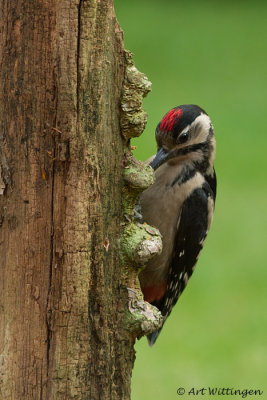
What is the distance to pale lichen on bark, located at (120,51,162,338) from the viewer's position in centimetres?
340

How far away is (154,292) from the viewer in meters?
4.80

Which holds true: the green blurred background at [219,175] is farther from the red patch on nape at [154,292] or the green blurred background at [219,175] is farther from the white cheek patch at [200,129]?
the white cheek patch at [200,129]

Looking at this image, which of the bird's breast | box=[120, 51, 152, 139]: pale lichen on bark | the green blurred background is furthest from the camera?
the green blurred background

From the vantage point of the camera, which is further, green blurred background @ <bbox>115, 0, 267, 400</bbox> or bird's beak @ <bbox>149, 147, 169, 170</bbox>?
green blurred background @ <bbox>115, 0, 267, 400</bbox>

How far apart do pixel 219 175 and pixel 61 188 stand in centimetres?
741

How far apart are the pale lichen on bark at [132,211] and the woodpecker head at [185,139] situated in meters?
0.82

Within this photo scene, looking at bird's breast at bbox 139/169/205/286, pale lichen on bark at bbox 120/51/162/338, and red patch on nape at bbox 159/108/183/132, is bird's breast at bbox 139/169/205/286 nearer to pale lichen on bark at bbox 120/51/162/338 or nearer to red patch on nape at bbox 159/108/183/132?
red patch on nape at bbox 159/108/183/132

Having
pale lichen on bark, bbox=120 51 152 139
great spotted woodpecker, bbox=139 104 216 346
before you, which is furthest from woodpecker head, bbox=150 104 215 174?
pale lichen on bark, bbox=120 51 152 139

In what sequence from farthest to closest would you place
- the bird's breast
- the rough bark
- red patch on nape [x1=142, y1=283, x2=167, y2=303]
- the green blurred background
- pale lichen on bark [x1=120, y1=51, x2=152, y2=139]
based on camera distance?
the green blurred background, red patch on nape [x1=142, y1=283, x2=167, y2=303], the bird's breast, pale lichen on bark [x1=120, y1=51, x2=152, y2=139], the rough bark

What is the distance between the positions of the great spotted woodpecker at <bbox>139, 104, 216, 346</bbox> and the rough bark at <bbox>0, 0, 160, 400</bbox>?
1.02 m

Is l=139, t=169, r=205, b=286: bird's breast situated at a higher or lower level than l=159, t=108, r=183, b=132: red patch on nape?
lower

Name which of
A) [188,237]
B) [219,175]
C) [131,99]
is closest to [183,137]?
[188,237]

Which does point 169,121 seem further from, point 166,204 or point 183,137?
point 166,204

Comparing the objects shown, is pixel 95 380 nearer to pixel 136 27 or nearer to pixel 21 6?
pixel 21 6
